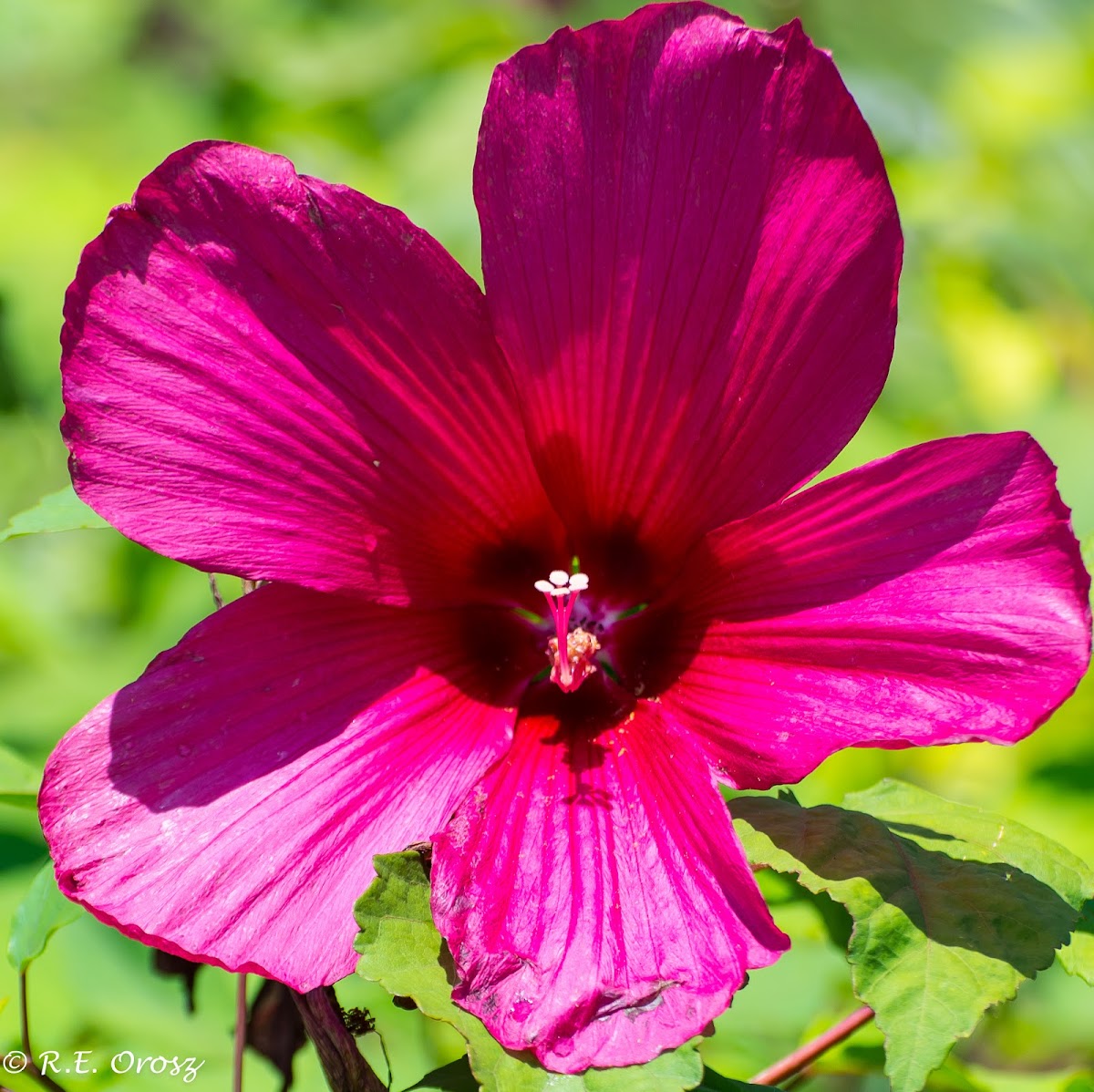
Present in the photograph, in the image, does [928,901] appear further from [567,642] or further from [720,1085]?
[567,642]

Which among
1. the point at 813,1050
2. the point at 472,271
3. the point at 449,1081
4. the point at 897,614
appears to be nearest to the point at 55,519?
the point at 449,1081

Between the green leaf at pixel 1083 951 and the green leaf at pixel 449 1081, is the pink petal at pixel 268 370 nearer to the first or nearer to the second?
the green leaf at pixel 449 1081

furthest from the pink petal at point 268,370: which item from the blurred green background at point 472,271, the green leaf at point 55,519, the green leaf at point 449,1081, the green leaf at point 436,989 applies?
the blurred green background at point 472,271

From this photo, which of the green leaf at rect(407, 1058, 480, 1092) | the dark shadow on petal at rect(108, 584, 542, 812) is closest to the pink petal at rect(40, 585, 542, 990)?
the dark shadow on petal at rect(108, 584, 542, 812)

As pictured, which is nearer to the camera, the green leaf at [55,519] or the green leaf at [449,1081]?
the green leaf at [449,1081]

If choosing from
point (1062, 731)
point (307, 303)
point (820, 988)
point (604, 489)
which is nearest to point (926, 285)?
point (1062, 731)
